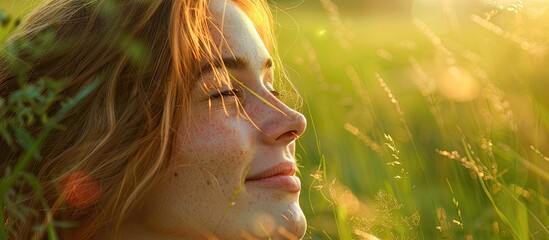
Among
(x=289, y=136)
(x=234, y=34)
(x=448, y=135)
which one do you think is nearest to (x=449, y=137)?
(x=448, y=135)

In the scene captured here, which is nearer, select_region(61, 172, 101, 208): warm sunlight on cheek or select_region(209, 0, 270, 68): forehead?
select_region(61, 172, 101, 208): warm sunlight on cheek

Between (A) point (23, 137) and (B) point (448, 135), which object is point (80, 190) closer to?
(A) point (23, 137)

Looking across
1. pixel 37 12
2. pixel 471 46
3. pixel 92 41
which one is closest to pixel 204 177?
pixel 92 41

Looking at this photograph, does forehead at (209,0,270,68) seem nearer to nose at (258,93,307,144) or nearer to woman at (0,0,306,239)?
woman at (0,0,306,239)

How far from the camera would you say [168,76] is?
2316 mm

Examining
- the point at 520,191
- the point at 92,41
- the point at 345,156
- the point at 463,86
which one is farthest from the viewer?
the point at 345,156

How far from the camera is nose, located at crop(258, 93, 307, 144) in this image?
2.32 m

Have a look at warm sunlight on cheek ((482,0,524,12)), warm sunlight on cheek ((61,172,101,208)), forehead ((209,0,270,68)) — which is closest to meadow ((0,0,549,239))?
warm sunlight on cheek ((482,0,524,12))

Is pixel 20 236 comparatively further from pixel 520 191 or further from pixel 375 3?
pixel 375 3

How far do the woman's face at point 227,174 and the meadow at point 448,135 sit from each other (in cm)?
12

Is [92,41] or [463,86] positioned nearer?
[92,41]

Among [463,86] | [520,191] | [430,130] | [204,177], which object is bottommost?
[430,130]

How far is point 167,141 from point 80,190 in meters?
0.27

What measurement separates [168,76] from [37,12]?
0.56 meters
